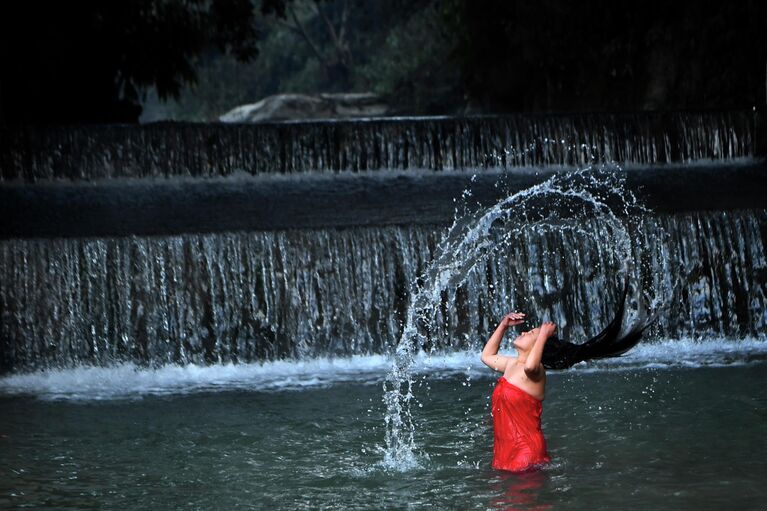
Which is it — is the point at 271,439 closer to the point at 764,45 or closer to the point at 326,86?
the point at 764,45

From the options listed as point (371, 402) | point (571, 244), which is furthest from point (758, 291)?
point (371, 402)

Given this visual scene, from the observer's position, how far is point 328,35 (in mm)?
46906

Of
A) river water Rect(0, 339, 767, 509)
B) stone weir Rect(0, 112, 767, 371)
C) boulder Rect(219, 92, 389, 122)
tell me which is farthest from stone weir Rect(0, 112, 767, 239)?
boulder Rect(219, 92, 389, 122)

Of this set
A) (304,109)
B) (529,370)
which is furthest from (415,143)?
(304,109)

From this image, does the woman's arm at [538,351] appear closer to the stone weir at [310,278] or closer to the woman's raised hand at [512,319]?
the woman's raised hand at [512,319]

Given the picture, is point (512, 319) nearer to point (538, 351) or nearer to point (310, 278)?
point (538, 351)

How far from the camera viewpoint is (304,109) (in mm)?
33312

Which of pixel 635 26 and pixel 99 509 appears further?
pixel 635 26

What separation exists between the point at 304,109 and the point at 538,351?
27454 millimetres

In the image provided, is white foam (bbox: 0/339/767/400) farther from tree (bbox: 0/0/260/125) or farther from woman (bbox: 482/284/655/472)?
→ tree (bbox: 0/0/260/125)

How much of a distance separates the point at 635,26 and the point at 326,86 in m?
27.9

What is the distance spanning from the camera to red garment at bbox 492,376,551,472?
21.2ft

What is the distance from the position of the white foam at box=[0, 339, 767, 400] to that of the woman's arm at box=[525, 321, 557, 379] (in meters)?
4.09

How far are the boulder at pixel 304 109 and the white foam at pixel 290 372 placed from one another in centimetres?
2124
